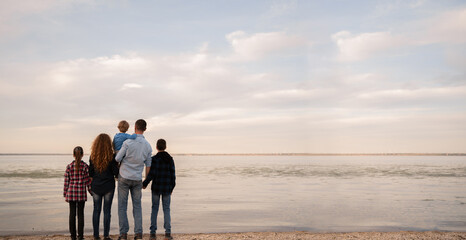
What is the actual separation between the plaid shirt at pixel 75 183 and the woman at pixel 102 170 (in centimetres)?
31

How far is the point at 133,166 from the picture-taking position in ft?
25.4

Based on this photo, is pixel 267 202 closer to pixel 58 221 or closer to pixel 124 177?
pixel 58 221

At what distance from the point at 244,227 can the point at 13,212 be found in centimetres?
929

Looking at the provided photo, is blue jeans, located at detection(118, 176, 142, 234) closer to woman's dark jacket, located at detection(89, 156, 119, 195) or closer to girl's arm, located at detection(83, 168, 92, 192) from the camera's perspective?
woman's dark jacket, located at detection(89, 156, 119, 195)

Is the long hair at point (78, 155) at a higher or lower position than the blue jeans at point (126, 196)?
higher

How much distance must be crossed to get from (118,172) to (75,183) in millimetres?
944

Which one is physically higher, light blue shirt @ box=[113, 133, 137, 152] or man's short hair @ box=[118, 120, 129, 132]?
man's short hair @ box=[118, 120, 129, 132]

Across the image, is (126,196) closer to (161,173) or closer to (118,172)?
(118,172)

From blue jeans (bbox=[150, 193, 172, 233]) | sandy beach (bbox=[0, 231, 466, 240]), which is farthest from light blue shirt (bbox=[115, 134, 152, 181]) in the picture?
sandy beach (bbox=[0, 231, 466, 240])

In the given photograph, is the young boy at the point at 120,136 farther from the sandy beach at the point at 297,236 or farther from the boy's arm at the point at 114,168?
the sandy beach at the point at 297,236

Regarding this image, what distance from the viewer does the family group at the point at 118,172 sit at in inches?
300

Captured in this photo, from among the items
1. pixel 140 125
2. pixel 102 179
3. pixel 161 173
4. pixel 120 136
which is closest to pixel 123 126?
pixel 120 136

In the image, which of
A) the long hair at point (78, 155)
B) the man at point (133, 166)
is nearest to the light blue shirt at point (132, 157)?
the man at point (133, 166)

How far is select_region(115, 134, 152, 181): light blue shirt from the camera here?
25.0 feet
